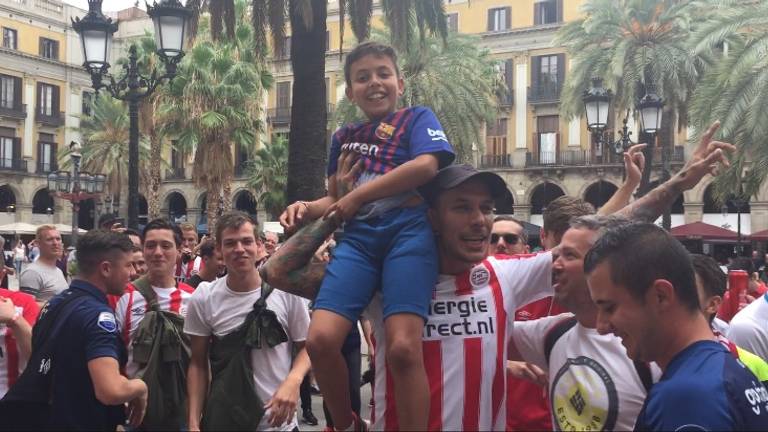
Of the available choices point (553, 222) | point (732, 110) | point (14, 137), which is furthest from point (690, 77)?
point (14, 137)

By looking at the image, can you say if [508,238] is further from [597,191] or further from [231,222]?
[597,191]

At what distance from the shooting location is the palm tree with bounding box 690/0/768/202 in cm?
1848

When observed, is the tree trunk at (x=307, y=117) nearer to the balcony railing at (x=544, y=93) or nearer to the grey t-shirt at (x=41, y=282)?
the grey t-shirt at (x=41, y=282)

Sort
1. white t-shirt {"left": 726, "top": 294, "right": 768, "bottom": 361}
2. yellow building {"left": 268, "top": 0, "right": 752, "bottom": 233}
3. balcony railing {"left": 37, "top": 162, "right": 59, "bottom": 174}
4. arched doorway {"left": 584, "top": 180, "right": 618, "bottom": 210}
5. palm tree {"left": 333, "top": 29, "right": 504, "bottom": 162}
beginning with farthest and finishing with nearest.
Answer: balcony railing {"left": 37, "top": 162, "right": 59, "bottom": 174} → yellow building {"left": 268, "top": 0, "right": 752, "bottom": 233} → arched doorway {"left": 584, "top": 180, "right": 618, "bottom": 210} → palm tree {"left": 333, "top": 29, "right": 504, "bottom": 162} → white t-shirt {"left": 726, "top": 294, "right": 768, "bottom": 361}

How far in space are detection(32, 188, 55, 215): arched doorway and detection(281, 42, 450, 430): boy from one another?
5388 cm

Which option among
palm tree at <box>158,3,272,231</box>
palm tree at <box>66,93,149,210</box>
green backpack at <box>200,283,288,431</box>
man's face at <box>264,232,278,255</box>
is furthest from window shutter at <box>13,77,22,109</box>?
green backpack at <box>200,283,288,431</box>

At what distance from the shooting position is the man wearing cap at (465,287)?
122 inches

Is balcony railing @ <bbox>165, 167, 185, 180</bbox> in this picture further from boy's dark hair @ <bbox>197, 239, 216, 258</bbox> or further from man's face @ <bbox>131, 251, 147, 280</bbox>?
man's face @ <bbox>131, 251, 147, 280</bbox>

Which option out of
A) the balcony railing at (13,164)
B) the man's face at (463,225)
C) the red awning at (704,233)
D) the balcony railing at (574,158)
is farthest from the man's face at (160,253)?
the balcony railing at (13,164)

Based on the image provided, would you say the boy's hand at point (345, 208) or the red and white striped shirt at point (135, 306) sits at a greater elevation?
the boy's hand at point (345, 208)

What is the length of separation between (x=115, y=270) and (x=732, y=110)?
17357mm

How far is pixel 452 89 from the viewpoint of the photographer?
3011 cm

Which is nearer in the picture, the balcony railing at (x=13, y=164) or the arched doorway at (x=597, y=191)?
the arched doorway at (x=597, y=191)

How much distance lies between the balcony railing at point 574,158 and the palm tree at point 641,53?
1219 cm
